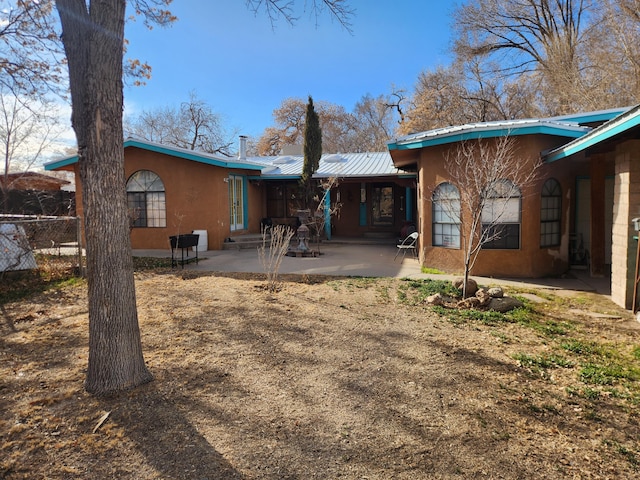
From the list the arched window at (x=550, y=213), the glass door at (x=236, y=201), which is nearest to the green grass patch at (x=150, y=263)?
the glass door at (x=236, y=201)

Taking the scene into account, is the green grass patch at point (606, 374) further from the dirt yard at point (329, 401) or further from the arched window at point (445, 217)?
the arched window at point (445, 217)

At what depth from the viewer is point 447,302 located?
249 inches

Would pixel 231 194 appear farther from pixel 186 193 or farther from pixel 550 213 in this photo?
pixel 550 213

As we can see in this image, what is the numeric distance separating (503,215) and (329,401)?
6.58 meters

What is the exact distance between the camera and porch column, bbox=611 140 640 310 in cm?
593

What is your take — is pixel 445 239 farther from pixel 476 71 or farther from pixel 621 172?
pixel 476 71

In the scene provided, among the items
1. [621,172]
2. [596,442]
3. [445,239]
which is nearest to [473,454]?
[596,442]

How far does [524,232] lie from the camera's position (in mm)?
8219

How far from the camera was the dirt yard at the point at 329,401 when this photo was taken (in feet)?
7.98

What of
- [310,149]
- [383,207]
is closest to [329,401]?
[310,149]

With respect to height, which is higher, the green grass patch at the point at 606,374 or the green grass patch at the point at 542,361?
the green grass patch at the point at 542,361

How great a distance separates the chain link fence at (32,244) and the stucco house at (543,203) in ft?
25.5

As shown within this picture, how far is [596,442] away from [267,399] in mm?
2360

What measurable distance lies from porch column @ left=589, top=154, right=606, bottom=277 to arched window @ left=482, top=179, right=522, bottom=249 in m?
1.67
